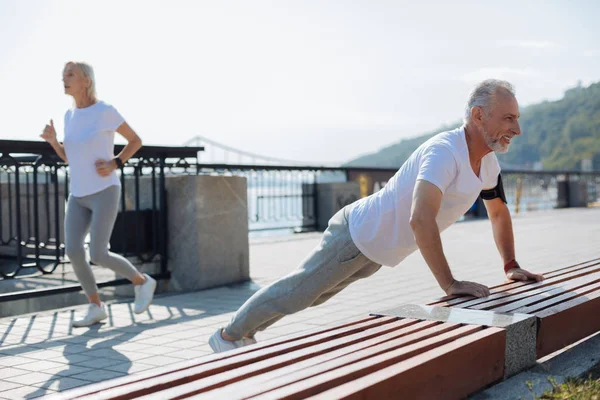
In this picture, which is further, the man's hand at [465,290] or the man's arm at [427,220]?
the man's hand at [465,290]

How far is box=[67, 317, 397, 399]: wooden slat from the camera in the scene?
2.06 meters

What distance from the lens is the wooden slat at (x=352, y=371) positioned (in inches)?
80.4

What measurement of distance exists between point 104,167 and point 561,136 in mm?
97680

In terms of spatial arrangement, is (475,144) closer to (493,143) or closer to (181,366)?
(493,143)

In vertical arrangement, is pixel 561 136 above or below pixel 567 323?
above

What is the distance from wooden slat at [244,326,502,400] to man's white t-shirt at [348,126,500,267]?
2.86 feet

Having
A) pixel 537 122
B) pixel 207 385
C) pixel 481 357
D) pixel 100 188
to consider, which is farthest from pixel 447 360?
pixel 537 122

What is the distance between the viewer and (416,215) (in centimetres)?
328

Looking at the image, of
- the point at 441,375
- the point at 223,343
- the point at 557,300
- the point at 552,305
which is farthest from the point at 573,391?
the point at 223,343

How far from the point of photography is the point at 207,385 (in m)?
2.11

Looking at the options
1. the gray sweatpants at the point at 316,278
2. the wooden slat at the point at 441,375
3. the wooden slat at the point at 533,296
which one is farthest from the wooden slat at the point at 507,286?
the wooden slat at the point at 441,375

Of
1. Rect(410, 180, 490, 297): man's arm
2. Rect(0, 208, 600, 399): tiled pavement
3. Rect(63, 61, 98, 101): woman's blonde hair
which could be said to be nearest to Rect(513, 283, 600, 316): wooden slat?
Rect(410, 180, 490, 297): man's arm

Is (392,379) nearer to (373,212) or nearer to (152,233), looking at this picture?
(373,212)

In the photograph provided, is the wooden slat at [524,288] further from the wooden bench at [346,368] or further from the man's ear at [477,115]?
the man's ear at [477,115]
